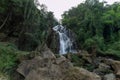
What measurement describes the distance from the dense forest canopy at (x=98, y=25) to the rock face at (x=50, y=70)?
49.5 ft

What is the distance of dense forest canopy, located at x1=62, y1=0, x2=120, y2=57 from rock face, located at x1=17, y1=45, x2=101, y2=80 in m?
15.1

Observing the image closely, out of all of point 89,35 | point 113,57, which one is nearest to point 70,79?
point 113,57

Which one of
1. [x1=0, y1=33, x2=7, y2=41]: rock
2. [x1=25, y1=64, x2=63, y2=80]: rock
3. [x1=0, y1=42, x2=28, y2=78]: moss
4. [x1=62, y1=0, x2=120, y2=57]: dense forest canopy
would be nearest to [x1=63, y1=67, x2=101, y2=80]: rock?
[x1=25, y1=64, x2=63, y2=80]: rock

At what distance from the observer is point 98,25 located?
1196 inches

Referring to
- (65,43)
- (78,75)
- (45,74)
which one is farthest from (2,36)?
(78,75)

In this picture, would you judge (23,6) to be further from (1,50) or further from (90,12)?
(90,12)

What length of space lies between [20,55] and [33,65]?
1301 millimetres

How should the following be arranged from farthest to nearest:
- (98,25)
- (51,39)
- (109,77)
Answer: (98,25)
(51,39)
(109,77)

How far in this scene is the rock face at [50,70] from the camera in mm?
12141

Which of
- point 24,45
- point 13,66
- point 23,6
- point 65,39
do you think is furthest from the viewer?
point 65,39

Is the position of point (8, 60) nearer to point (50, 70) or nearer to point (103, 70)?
point (50, 70)

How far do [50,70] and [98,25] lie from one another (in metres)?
18.9

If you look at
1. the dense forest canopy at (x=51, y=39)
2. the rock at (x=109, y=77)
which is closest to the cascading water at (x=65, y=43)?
the dense forest canopy at (x=51, y=39)

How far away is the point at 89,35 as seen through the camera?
3025cm
